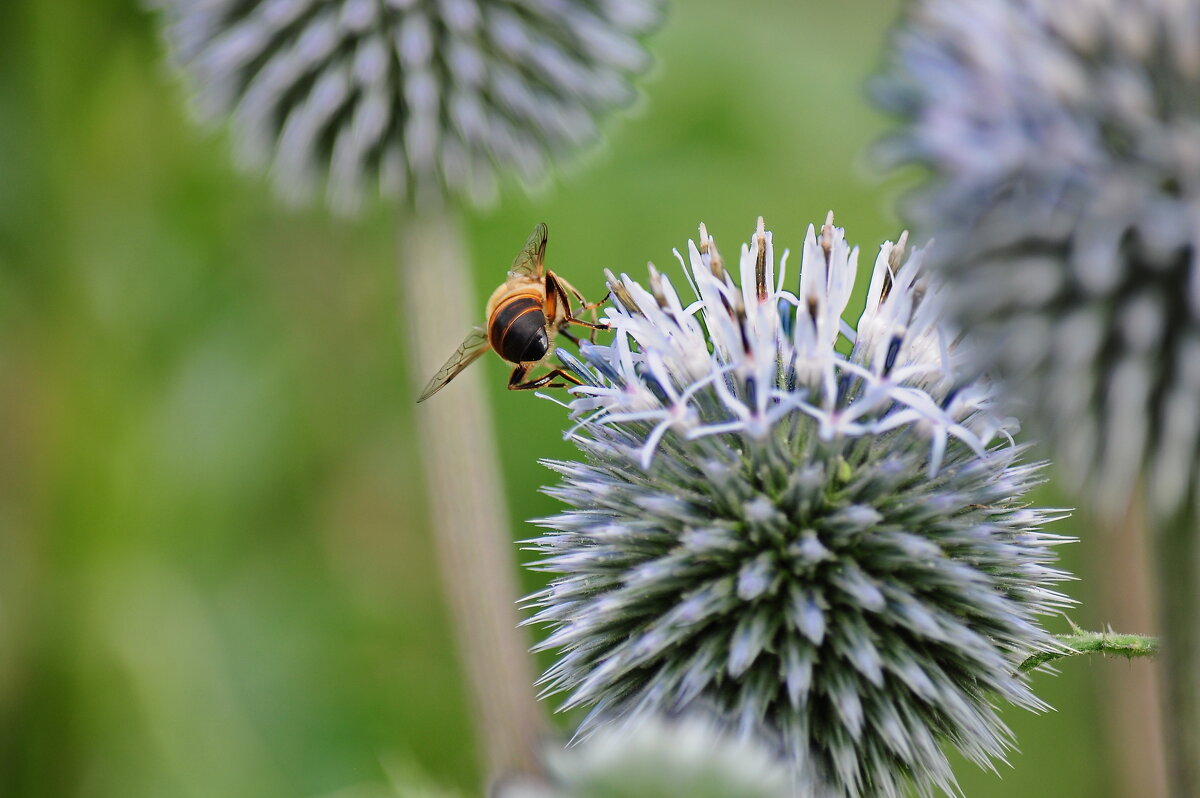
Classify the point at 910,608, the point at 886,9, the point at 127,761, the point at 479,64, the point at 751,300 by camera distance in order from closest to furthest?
the point at 910,608 → the point at 751,300 → the point at 479,64 → the point at 127,761 → the point at 886,9

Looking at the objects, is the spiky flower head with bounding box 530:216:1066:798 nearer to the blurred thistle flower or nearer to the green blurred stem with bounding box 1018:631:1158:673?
the green blurred stem with bounding box 1018:631:1158:673

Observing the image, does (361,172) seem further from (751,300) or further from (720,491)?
(720,491)

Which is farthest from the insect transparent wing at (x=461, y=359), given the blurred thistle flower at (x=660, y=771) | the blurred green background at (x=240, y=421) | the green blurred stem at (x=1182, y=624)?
the green blurred stem at (x=1182, y=624)

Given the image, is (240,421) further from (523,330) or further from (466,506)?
(523,330)

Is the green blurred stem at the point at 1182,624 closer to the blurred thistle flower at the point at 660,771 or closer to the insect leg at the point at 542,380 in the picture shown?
the blurred thistle flower at the point at 660,771

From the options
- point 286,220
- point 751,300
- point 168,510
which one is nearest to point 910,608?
point 751,300

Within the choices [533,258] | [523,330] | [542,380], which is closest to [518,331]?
[523,330]
